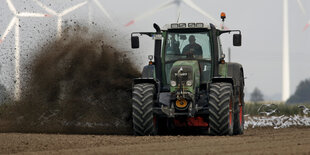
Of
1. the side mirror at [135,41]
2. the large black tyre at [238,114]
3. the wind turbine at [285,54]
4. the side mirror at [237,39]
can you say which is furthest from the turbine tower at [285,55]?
the side mirror at [135,41]

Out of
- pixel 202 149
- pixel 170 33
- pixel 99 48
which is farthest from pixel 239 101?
pixel 202 149

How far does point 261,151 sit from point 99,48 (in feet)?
28.3

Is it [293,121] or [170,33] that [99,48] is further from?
[293,121]

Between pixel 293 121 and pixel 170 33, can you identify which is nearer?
pixel 170 33

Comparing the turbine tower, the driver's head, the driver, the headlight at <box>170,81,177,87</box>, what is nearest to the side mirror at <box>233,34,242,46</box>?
the driver

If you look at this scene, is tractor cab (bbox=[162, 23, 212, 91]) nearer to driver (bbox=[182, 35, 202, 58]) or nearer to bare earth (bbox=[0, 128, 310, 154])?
driver (bbox=[182, 35, 202, 58])

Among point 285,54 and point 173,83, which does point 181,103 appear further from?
point 285,54

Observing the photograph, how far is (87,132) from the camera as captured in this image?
17.1 meters

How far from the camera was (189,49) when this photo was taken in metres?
16.3

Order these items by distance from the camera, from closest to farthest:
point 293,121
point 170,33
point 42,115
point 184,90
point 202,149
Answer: point 202,149
point 184,90
point 170,33
point 42,115
point 293,121

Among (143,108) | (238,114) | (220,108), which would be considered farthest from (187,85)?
(238,114)

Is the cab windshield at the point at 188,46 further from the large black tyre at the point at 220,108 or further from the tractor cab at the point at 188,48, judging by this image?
the large black tyre at the point at 220,108

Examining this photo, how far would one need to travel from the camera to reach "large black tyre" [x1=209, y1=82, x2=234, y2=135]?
14.9 meters

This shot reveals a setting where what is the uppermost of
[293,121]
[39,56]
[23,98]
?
[39,56]
